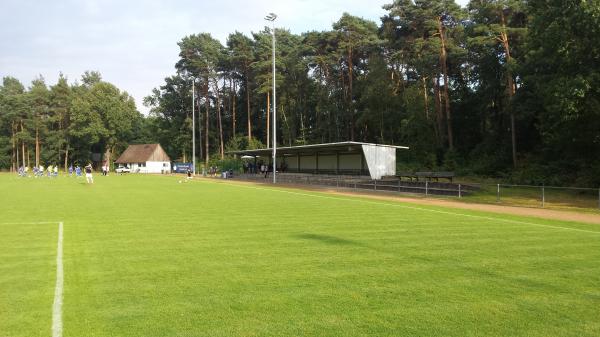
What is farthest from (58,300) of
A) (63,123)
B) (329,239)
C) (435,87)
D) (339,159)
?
(63,123)

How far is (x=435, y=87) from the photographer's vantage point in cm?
4822

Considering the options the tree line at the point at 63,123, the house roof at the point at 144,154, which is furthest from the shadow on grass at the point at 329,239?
the tree line at the point at 63,123

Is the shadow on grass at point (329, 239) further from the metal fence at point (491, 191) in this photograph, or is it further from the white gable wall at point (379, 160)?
the white gable wall at point (379, 160)

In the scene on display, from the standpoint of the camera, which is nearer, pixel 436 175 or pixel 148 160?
pixel 436 175

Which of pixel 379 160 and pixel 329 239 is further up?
pixel 379 160

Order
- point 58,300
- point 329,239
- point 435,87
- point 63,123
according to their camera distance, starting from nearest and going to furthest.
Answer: point 58,300, point 329,239, point 435,87, point 63,123

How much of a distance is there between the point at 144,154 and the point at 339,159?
61.6m

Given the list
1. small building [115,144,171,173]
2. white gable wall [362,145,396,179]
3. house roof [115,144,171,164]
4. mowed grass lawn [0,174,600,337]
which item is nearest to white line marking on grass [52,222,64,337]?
mowed grass lawn [0,174,600,337]

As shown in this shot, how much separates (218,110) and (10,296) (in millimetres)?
75071

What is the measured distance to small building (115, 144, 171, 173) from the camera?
87.8 meters

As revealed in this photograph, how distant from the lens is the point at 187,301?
5.75m

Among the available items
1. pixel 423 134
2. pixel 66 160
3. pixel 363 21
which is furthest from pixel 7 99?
pixel 423 134

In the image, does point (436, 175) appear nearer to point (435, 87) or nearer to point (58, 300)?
point (435, 87)

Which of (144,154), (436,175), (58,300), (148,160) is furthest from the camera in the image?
(144,154)
